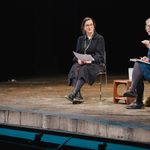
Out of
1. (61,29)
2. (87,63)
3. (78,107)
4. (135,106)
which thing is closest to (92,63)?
(87,63)

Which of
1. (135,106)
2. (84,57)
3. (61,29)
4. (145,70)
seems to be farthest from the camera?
(61,29)

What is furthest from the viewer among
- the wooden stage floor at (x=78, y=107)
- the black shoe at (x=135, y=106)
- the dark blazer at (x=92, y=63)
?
the dark blazer at (x=92, y=63)

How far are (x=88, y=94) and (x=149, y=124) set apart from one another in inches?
124

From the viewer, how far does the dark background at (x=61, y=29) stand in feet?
50.8

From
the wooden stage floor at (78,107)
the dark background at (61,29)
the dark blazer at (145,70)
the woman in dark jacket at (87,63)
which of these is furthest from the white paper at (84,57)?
the dark background at (61,29)

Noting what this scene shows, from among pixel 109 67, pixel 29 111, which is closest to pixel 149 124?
pixel 29 111

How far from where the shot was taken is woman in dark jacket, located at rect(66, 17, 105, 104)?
696cm

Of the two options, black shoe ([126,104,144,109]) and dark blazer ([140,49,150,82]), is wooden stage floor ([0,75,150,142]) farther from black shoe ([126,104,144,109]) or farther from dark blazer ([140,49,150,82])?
dark blazer ([140,49,150,82])

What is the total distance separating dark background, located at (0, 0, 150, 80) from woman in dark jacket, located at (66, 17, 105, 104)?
7.85m

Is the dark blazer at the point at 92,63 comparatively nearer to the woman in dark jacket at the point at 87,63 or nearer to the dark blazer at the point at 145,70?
the woman in dark jacket at the point at 87,63

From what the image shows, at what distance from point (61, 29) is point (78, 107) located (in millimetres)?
9521

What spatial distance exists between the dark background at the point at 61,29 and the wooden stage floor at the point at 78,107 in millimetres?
5845

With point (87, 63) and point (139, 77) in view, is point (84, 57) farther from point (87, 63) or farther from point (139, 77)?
point (139, 77)

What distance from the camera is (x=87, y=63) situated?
6.95 metres
